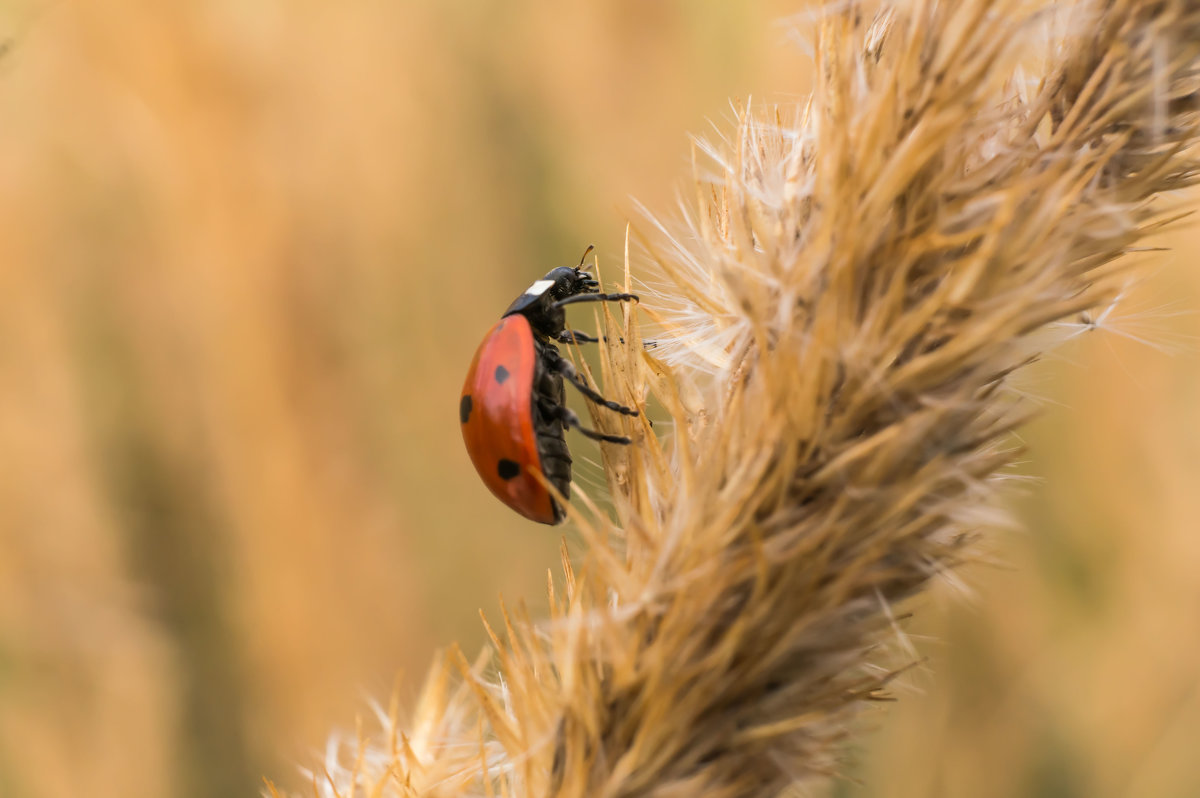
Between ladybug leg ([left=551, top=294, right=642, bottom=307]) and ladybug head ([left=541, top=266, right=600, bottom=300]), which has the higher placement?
ladybug head ([left=541, top=266, right=600, bottom=300])

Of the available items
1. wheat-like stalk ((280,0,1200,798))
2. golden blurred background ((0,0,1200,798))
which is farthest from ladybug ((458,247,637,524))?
golden blurred background ((0,0,1200,798))

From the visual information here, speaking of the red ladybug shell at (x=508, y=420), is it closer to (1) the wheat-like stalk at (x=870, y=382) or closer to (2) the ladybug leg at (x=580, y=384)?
(2) the ladybug leg at (x=580, y=384)

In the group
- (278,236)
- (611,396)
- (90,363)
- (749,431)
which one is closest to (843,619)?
(749,431)

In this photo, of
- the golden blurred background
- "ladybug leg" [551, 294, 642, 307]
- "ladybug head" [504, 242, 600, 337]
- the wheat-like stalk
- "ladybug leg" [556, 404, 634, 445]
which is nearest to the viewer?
the wheat-like stalk

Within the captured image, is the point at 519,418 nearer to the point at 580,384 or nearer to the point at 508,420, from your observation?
the point at 508,420

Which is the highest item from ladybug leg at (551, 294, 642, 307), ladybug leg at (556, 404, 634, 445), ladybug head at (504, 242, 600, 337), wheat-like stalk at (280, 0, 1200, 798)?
ladybug head at (504, 242, 600, 337)

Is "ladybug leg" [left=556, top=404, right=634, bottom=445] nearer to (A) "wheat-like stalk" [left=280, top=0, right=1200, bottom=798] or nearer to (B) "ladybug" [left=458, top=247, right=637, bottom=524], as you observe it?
(B) "ladybug" [left=458, top=247, right=637, bottom=524]

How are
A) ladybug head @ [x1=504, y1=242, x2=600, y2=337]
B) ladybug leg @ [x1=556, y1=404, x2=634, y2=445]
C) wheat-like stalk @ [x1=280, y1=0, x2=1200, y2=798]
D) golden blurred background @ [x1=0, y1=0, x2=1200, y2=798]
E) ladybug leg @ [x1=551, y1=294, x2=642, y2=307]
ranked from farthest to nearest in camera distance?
golden blurred background @ [x1=0, y1=0, x2=1200, y2=798] → ladybug head @ [x1=504, y1=242, x2=600, y2=337] → ladybug leg @ [x1=551, y1=294, x2=642, y2=307] → ladybug leg @ [x1=556, y1=404, x2=634, y2=445] → wheat-like stalk @ [x1=280, y1=0, x2=1200, y2=798]

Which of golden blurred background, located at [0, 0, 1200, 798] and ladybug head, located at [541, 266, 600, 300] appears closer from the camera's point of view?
ladybug head, located at [541, 266, 600, 300]
